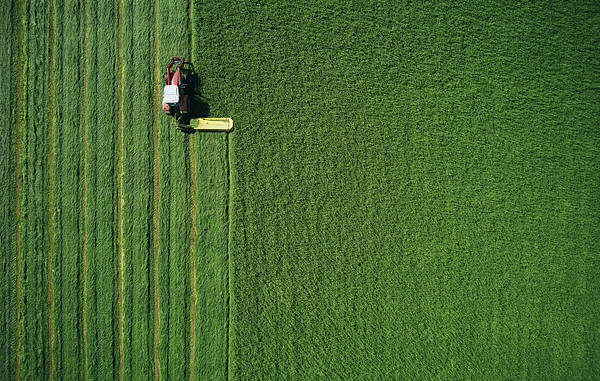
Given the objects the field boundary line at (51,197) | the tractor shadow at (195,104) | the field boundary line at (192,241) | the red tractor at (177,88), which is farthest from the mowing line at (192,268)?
the field boundary line at (51,197)

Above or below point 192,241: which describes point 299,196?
above

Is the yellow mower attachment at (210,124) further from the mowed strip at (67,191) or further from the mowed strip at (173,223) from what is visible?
the mowed strip at (67,191)

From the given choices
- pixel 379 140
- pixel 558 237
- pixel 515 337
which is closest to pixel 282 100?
pixel 379 140

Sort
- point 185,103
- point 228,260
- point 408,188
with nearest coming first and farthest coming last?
point 185,103 < point 228,260 < point 408,188

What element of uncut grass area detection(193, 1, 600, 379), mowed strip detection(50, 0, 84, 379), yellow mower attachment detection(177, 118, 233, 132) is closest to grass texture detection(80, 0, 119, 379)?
mowed strip detection(50, 0, 84, 379)

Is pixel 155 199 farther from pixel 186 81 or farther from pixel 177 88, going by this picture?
pixel 186 81

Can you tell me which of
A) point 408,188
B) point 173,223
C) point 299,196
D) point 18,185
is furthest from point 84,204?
point 408,188

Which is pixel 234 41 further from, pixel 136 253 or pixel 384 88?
pixel 136 253
